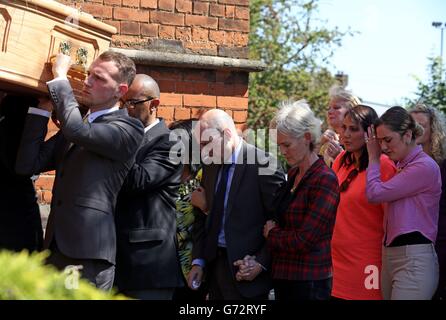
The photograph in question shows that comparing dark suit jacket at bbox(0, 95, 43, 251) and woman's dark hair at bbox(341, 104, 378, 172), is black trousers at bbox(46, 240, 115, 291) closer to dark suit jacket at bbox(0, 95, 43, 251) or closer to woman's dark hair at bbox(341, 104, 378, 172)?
dark suit jacket at bbox(0, 95, 43, 251)

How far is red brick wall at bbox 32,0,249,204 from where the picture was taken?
263 inches

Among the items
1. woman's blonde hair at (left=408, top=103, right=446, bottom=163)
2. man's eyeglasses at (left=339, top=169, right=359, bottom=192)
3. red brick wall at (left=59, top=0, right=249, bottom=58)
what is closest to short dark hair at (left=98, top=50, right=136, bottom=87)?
man's eyeglasses at (left=339, top=169, right=359, bottom=192)

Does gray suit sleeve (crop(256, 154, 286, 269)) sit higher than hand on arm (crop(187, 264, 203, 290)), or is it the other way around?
gray suit sleeve (crop(256, 154, 286, 269))

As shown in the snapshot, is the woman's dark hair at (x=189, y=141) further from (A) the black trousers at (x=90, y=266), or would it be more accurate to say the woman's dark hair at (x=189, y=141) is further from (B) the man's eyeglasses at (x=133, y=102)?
(A) the black trousers at (x=90, y=266)

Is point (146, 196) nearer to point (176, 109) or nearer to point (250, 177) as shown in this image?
point (250, 177)

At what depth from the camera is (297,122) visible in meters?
4.54

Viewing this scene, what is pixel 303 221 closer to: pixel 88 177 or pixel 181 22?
pixel 88 177

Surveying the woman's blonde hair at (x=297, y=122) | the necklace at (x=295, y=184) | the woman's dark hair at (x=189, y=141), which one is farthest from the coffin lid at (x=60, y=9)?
the necklace at (x=295, y=184)

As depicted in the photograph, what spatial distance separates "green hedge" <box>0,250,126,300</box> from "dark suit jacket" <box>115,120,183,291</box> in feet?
7.62

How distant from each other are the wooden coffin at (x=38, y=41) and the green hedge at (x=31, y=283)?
7.13 ft

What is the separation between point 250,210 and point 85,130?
1.13 m
